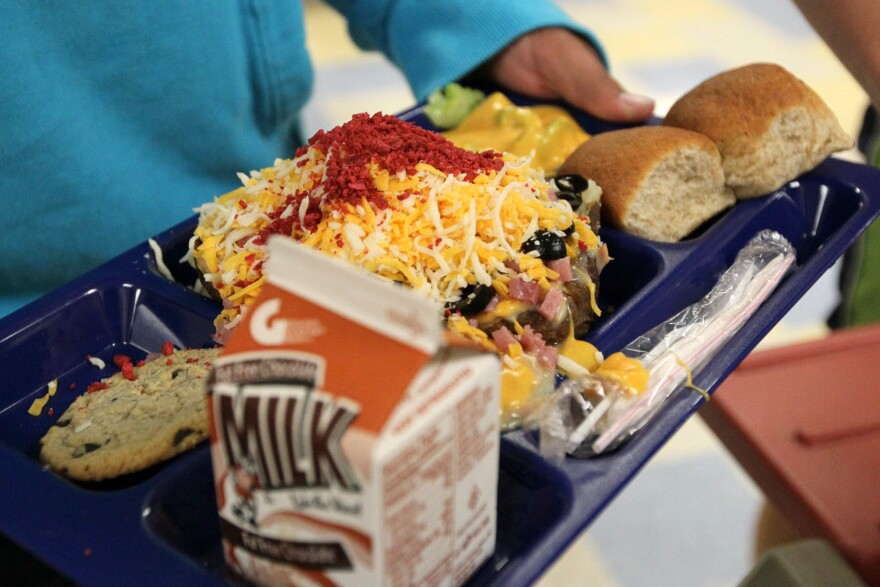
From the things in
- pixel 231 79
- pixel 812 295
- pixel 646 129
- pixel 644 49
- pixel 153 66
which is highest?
pixel 153 66

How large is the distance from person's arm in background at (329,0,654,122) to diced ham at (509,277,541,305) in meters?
0.73

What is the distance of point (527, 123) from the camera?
1.69m

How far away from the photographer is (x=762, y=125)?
1.51 meters

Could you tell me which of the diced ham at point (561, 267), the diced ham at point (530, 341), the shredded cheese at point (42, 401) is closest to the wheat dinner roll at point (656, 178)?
the diced ham at point (561, 267)

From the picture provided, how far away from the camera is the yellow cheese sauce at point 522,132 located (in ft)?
5.39

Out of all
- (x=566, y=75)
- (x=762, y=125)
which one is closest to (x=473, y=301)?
(x=762, y=125)

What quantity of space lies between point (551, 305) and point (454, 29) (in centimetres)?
91

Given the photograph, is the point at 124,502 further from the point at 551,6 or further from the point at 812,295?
the point at 812,295

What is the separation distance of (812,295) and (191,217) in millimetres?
2223

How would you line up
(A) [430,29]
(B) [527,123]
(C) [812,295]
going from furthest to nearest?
(C) [812,295], (A) [430,29], (B) [527,123]

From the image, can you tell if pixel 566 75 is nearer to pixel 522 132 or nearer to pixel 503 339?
pixel 522 132

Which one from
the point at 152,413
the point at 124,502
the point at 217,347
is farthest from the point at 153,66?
the point at 124,502

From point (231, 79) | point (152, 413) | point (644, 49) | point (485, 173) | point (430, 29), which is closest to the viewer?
point (152, 413)

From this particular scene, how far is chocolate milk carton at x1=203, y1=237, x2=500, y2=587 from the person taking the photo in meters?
0.66
